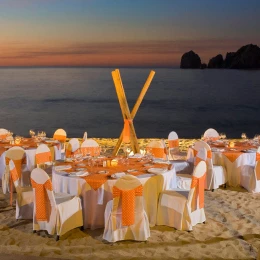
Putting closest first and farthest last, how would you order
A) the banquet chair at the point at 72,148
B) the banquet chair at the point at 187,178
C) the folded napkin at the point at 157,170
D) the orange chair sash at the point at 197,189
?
the orange chair sash at the point at 197,189
the folded napkin at the point at 157,170
the banquet chair at the point at 187,178
the banquet chair at the point at 72,148

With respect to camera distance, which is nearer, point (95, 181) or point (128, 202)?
point (128, 202)

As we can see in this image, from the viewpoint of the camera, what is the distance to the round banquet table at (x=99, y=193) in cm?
520

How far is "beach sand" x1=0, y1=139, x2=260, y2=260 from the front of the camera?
181 inches

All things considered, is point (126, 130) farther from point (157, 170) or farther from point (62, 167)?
point (157, 170)

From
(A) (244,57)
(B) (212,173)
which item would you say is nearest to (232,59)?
(A) (244,57)

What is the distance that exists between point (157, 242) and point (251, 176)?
282cm

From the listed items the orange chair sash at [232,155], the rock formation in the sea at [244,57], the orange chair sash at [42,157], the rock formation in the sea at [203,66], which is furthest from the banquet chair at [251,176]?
the rock formation in the sea at [203,66]

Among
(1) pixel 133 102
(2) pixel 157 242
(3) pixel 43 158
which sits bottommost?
(2) pixel 157 242

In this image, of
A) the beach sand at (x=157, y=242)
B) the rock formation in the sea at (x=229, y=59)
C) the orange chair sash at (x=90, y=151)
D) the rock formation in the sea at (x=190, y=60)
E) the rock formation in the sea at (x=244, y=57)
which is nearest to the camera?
the beach sand at (x=157, y=242)

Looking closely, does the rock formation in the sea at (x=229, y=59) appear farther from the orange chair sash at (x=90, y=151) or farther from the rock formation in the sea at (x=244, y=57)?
the orange chair sash at (x=90, y=151)

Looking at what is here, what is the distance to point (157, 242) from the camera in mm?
4930

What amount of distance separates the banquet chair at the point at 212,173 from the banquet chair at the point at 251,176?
32 centimetres

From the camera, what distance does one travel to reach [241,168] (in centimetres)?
736

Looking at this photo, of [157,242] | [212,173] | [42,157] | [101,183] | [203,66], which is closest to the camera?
[157,242]
